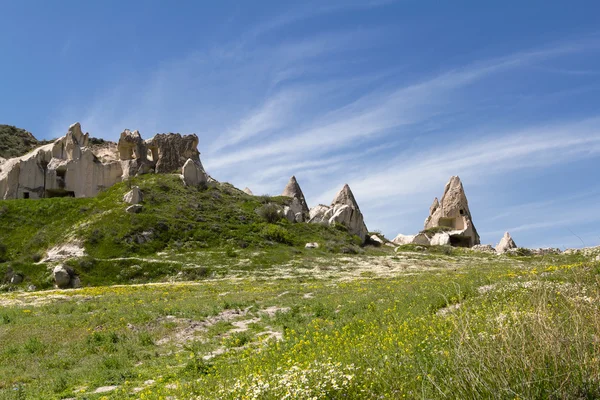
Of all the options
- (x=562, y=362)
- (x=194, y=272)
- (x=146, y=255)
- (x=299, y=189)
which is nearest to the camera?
(x=562, y=362)

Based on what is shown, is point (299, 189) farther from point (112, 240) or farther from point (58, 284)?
point (58, 284)

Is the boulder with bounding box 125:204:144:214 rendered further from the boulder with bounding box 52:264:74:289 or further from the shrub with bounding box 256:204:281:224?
the boulder with bounding box 52:264:74:289

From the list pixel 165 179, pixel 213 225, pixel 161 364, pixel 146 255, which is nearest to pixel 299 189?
pixel 165 179

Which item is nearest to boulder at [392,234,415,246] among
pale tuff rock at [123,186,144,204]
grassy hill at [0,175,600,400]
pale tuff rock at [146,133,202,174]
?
pale tuff rock at [146,133,202,174]

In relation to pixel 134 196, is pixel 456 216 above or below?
below

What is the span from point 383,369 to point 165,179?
87.9 metres

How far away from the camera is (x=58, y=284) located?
169 ft

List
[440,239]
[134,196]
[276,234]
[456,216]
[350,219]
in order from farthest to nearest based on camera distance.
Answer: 1. [456,216]
2. [440,239]
3. [350,219]
4. [134,196]
5. [276,234]

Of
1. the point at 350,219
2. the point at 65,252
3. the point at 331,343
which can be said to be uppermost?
the point at 350,219

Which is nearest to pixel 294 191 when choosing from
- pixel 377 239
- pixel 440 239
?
pixel 377 239

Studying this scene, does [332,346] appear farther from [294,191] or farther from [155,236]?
[294,191]

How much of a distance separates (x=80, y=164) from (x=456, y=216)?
86.9m

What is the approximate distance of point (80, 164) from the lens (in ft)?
301

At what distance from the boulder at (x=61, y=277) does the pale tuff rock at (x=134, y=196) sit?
2682 cm
